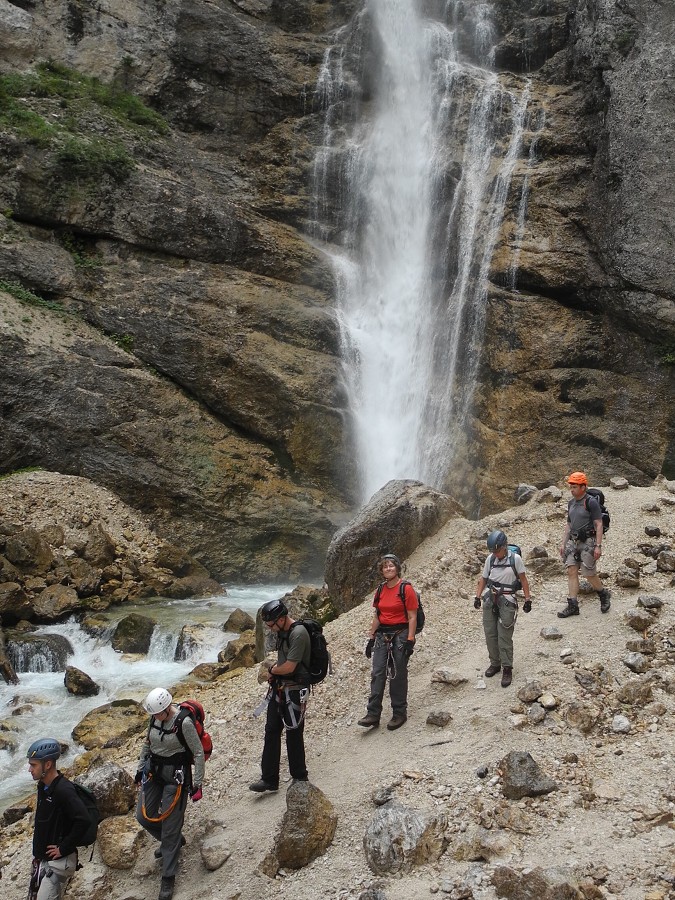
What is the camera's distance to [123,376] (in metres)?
21.9

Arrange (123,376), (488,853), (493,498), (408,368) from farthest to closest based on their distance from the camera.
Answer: (408,368)
(123,376)
(493,498)
(488,853)

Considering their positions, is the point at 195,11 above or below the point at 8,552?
above

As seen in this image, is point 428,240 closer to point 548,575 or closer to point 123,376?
point 123,376

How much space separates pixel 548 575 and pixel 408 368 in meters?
14.7

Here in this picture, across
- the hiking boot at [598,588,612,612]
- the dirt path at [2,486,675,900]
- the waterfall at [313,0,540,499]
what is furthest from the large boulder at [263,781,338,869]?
the waterfall at [313,0,540,499]

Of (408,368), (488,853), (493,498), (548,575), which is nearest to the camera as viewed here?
(488,853)

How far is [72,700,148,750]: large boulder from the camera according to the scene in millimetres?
10289

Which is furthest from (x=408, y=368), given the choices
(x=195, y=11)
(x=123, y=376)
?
(x=195, y=11)

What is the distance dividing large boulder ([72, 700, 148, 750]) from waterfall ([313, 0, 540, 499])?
41.6 feet

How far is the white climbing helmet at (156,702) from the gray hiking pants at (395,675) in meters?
2.43

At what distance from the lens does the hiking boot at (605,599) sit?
8.29 m

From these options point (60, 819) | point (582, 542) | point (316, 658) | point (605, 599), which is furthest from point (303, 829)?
point (582, 542)

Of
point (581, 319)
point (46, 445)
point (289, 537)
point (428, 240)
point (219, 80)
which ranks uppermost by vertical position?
point (219, 80)

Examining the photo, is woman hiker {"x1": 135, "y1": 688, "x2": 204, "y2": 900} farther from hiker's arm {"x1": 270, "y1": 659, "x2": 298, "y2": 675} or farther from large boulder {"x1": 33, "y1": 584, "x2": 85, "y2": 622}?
large boulder {"x1": 33, "y1": 584, "x2": 85, "y2": 622}
